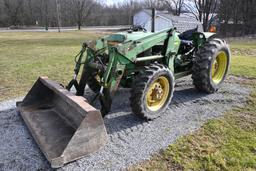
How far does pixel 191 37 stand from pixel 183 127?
85.9 inches

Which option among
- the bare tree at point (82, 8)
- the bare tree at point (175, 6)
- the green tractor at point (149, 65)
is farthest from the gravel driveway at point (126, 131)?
the bare tree at point (82, 8)

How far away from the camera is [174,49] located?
4.30 metres

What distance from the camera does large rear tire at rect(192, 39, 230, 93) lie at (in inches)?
179

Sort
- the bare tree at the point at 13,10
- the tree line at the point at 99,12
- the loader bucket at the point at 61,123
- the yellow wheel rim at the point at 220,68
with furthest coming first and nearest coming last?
the bare tree at the point at 13,10, the tree line at the point at 99,12, the yellow wheel rim at the point at 220,68, the loader bucket at the point at 61,123

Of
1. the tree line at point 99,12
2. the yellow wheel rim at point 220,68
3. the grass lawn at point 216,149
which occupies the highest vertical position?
the tree line at point 99,12

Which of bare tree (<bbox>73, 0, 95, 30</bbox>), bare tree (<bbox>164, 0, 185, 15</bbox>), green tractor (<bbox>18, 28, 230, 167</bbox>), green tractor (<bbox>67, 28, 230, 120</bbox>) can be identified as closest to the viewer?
green tractor (<bbox>18, 28, 230, 167</bbox>)

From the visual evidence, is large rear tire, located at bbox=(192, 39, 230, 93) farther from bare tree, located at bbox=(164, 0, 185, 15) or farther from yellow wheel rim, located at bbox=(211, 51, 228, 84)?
bare tree, located at bbox=(164, 0, 185, 15)

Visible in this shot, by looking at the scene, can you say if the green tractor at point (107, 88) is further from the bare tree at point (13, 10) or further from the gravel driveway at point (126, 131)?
the bare tree at point (13, 10)

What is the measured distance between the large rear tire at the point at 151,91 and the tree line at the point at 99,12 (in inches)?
906

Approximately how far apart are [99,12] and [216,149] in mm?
64198

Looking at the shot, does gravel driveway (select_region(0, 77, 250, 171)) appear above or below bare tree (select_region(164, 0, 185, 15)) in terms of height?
below

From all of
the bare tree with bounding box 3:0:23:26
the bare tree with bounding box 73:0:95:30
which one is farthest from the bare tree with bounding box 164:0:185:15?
the bare tree with bounding box 3:0:23:26

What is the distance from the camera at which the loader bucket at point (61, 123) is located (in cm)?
275

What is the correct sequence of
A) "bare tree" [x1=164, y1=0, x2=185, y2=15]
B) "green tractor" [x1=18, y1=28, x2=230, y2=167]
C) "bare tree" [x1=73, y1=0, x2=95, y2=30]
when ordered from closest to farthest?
"green tractor" [x1=18, y1=28, x2=230, y2=167] → "bare tree" [x1=164, y1=0, x2=185, y2=15] → "bare tree" [x1=73, y1=0, x2=95, y2=30]
